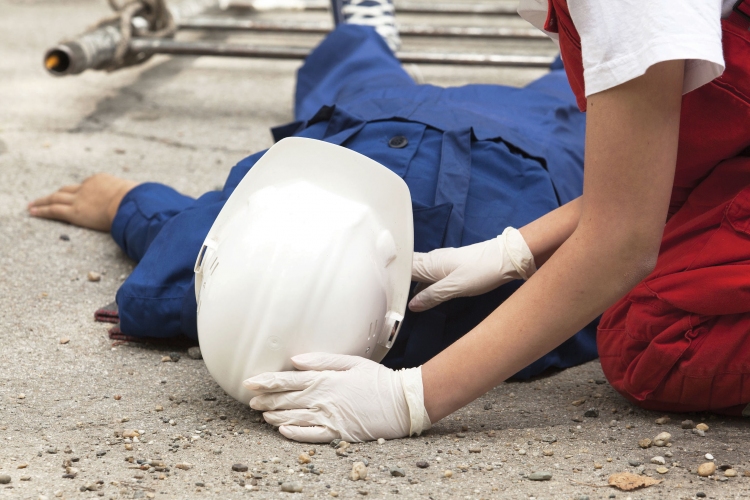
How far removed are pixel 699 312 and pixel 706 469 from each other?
25cm

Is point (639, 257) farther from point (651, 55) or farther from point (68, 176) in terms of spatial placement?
point (68, 176)

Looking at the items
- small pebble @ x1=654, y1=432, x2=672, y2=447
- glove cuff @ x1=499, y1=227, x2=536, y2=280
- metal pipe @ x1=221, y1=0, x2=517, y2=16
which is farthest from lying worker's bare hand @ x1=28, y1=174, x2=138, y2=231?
metal pipe @ x1=221, y1=0, x2=517, y2=16

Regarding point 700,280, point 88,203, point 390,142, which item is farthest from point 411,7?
point 700,280

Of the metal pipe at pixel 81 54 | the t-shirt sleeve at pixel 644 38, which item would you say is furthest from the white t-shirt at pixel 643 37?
the metal pipe at pixel 81 54

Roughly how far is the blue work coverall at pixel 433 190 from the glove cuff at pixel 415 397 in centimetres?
24

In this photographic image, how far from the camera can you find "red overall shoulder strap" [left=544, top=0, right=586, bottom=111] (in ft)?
3.50

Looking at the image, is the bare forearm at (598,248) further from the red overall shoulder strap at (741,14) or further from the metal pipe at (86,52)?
the metal pipe at (86,52)

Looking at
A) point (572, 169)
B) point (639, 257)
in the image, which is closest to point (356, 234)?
point (639, 257)

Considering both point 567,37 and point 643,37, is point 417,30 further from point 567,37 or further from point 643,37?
point 643,37

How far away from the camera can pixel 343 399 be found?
1205 mm

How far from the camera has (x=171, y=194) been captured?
6.38 ft

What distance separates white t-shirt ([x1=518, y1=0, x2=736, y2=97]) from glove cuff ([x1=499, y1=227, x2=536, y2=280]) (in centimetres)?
49

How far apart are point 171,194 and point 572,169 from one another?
3.01 feet

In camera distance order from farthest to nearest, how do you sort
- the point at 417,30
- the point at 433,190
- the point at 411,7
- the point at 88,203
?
1. the point at 411,7
2. the point at 417,30
3. the point at 88,203
4. the point at 433,190
